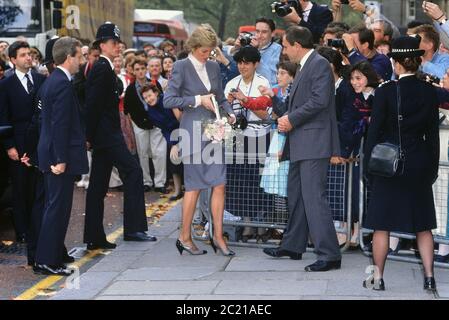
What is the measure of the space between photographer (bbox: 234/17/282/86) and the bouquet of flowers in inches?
73.1

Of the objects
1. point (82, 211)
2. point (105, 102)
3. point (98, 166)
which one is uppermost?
point (105, 102)

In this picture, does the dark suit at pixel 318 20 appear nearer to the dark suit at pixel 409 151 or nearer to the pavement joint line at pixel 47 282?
the pavement joint line at pixel 47 282

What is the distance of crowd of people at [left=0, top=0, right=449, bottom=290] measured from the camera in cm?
776

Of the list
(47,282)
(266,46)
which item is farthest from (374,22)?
(47,282)

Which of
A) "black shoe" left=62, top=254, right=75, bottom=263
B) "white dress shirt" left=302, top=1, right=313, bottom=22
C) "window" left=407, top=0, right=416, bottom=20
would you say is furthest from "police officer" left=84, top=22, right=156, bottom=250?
"window" left=407, top=0, right=416, bottom=20

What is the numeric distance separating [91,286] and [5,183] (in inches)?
120

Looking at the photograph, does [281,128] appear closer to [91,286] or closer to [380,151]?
[380,151]

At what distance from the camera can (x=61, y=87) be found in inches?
344

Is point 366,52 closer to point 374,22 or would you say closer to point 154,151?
point 374,22

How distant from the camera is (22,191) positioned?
1032 centimetres

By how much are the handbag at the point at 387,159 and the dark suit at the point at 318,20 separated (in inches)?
179

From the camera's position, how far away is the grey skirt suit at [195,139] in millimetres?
9344

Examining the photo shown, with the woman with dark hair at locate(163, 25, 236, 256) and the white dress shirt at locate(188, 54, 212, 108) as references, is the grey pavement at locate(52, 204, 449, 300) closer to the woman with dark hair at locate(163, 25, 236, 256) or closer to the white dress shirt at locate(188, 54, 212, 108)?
the woman with dark hair at locate(163, 25, 236, 256)
